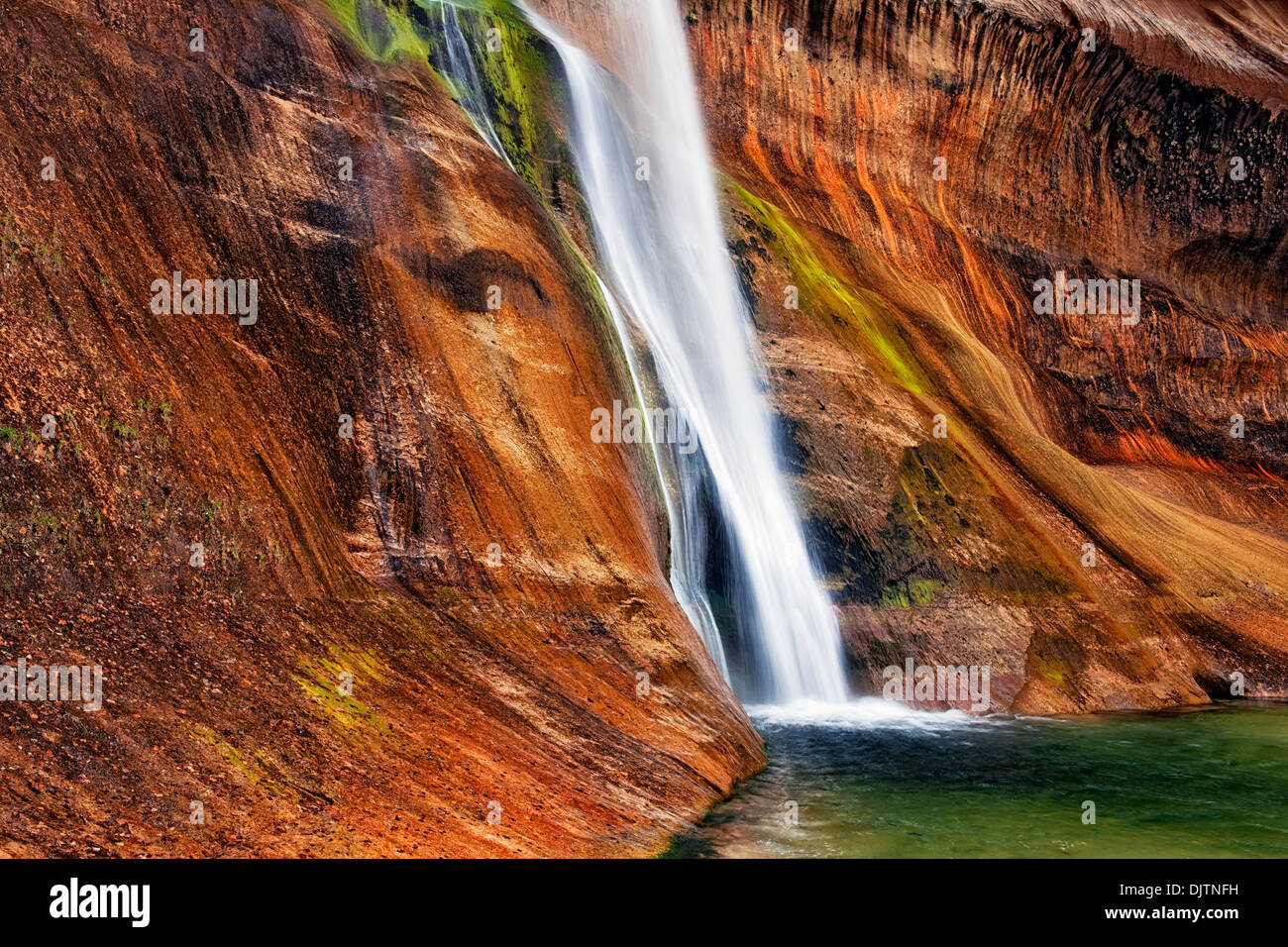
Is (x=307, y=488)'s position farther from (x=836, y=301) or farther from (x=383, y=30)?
(x=836, y=301)

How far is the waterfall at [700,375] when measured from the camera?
1719 cm

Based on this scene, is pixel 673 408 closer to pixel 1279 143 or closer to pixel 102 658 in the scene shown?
pixel 102 658

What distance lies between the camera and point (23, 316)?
33.1ft

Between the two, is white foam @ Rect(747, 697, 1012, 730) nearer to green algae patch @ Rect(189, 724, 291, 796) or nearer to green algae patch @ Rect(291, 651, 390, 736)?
green algae patch @ Rect(291, 651, 390, 736)

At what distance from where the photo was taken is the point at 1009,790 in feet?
40.4

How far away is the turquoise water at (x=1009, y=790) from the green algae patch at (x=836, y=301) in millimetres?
8063

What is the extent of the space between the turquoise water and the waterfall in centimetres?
164

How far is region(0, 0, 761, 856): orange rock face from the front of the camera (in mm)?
8227

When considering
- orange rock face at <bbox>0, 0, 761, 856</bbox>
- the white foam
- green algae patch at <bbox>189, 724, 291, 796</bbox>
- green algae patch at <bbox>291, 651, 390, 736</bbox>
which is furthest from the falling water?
green algae patch at <bbox>189, 724, 291, 796</bbox>

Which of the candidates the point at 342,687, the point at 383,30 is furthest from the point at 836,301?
the point at 342,687

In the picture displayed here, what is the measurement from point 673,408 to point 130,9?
9.11 meters

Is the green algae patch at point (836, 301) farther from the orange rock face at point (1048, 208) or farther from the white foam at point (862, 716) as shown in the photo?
the white foam at point (862, 716)

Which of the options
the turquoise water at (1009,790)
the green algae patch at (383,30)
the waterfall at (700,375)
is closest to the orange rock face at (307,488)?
the green algae patch at (383,30)

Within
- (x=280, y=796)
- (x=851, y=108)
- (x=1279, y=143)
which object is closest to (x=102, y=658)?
(x=280, y=796)
